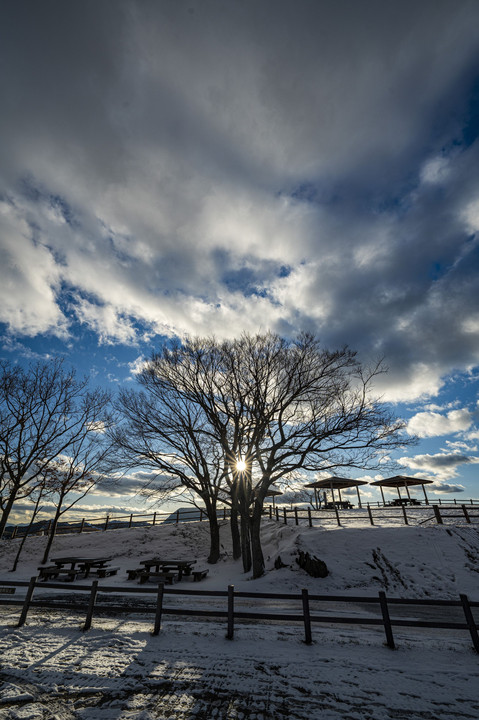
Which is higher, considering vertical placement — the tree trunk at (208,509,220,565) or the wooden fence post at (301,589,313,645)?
the tree trunk at (208,509,220,565)

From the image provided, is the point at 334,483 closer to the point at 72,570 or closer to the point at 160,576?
the point at 160,576

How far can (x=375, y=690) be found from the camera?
5.13m

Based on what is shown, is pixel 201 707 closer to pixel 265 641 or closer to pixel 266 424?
pixel 265 641

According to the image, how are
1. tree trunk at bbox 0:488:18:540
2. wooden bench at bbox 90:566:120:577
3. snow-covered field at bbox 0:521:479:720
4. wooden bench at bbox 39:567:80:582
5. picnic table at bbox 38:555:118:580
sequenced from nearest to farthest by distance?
snow-covered field at bbox 0:521:479:720 < wooden bench at bbox 39:567:80:582 < picnic table at bbox 38:555:118:580 < wooden bench at bbox 90:566:120:577 < tree trunk at bbox 0:488:18:540

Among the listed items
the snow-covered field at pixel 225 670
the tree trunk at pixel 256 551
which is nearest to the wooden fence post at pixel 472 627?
the snow-covered field at pixel 225 670

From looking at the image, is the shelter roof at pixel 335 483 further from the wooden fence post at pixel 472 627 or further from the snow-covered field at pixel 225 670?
the wooden fence post at pixel 472 627

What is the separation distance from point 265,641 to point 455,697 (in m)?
3.59

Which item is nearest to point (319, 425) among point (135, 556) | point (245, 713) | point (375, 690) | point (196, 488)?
point (196, 488)

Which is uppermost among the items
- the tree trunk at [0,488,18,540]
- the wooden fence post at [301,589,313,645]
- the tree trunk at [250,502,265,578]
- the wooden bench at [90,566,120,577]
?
the tree trunk at [0,488,18,540]

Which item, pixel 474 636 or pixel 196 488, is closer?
pixel 474 636

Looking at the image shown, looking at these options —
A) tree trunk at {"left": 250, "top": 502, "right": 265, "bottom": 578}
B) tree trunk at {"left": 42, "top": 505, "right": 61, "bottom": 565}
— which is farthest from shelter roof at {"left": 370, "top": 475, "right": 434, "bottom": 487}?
tree trunk at {"left": 42, "top": 505, "right": 61, "bottom": 565}

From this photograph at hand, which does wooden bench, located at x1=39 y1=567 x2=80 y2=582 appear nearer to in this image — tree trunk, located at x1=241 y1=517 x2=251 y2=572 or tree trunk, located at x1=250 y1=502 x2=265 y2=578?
tree trunk, located at x1=241 y1=517 x2=251 y2=572

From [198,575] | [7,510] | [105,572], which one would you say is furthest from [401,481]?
[7,510]

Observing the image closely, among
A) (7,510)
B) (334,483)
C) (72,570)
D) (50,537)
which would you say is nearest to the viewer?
(72,570)
